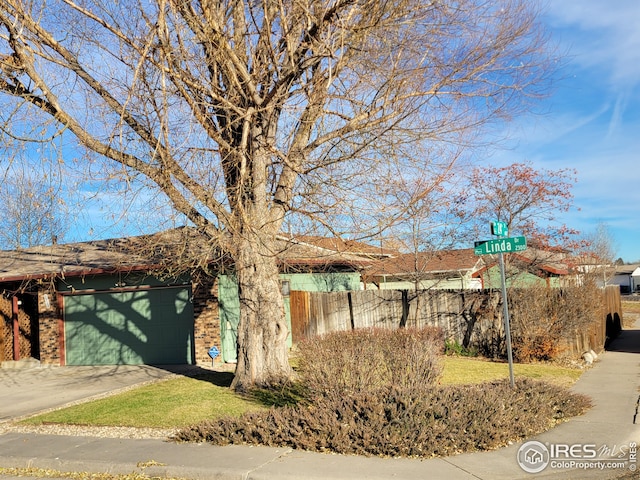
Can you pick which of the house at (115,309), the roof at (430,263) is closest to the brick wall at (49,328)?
the house at (115,309)

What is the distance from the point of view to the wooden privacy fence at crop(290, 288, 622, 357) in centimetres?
1634

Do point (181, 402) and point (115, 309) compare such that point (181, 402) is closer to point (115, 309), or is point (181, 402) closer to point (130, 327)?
point (130, 327)

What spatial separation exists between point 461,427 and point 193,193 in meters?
5.60

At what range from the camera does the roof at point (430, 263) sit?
2019 centimetres

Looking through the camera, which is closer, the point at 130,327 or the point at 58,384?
the point at 58,384

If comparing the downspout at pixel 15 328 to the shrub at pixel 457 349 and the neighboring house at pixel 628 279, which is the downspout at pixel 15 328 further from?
the neighboring house at pixel 628 279

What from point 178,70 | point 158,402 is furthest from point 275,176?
point 158,402

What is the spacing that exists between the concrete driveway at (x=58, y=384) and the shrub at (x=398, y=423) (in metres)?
5.08

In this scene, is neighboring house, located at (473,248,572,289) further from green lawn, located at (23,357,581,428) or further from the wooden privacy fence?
green lawn, located at (23,357,581,428)

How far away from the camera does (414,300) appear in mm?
18172

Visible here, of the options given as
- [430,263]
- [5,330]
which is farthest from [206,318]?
[430,263]

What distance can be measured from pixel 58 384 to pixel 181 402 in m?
5.39

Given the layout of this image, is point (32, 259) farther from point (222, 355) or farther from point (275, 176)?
point (275, 176)

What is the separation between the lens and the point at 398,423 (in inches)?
283
